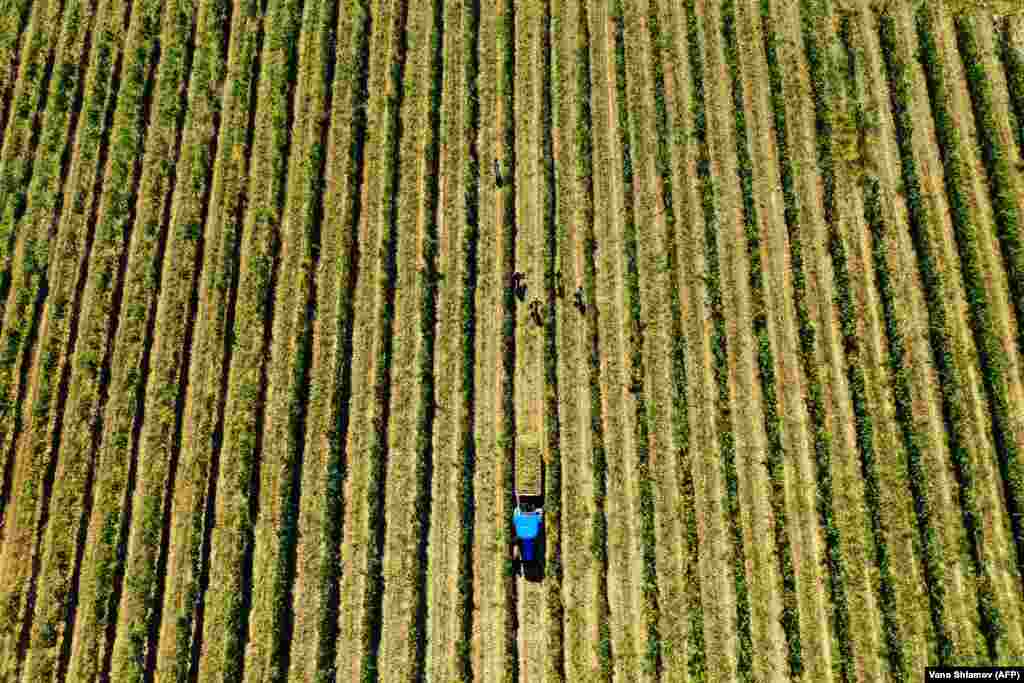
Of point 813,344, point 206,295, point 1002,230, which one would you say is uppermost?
point 1002,230

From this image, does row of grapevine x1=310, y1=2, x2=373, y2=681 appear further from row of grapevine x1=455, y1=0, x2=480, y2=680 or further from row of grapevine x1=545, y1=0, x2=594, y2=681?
row of grapevine x1=545, y1=0, x2=594, y2=681

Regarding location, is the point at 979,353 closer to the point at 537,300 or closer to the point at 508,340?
the point at 537,300

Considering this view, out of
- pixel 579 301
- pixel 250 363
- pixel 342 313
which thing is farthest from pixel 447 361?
pixel 250 363

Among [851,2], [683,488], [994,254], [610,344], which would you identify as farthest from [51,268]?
[994,254]

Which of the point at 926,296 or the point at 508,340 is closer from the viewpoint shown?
the point at 508,340

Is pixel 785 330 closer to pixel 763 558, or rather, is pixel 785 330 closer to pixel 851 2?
pixel 763 558

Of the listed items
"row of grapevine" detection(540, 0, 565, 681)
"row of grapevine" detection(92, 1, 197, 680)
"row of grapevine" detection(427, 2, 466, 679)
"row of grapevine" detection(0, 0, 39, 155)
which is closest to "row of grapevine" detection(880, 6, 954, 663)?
"row of grapevine" detection(540, 0, 565, 681)

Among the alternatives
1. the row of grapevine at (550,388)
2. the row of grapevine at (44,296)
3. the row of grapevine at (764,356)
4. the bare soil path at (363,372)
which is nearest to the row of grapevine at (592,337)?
the row of grapevine at (550,388)
